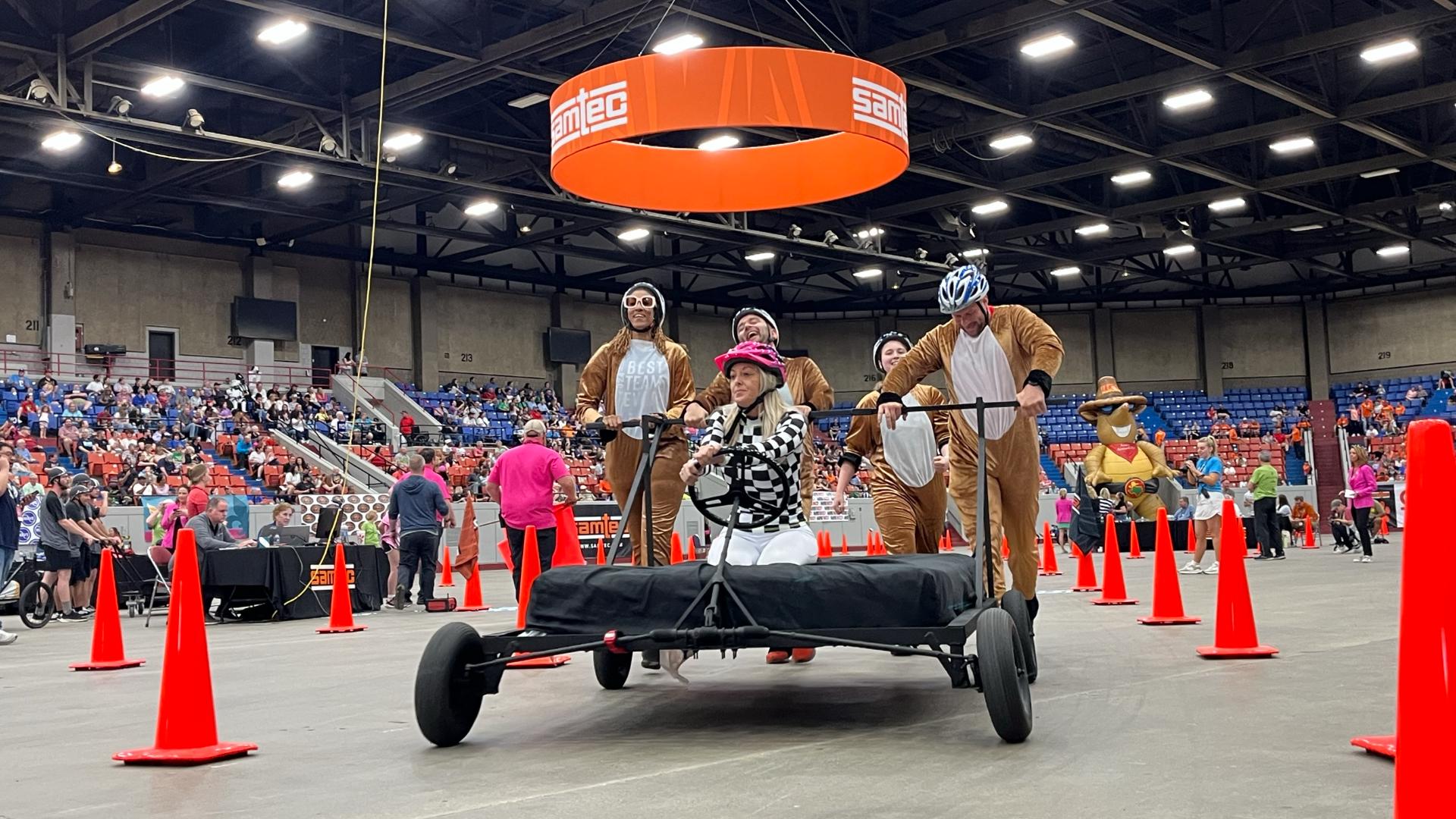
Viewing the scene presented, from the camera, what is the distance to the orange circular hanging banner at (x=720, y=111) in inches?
364

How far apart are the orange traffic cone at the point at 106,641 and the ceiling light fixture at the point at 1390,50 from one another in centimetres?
1924

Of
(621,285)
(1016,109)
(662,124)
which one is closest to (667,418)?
(662,124)

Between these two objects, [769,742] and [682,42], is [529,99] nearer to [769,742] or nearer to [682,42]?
[682,42]

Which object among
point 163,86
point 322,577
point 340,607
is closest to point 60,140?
point 163,86

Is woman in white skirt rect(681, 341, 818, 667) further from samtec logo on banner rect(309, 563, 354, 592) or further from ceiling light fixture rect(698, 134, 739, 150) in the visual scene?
ceiling light fixture rect(698, 134, 739, 150)

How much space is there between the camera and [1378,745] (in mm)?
4102

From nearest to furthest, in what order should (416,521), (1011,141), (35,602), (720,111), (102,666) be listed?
(102,666), (720,111), (35,602), (416,521), (1011,141)

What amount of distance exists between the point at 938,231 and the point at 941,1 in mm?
13845

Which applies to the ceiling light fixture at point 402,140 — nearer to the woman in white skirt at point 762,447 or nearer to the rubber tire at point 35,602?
the rubber tire at point 35,602

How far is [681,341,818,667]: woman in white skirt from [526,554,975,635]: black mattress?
0.47 meters

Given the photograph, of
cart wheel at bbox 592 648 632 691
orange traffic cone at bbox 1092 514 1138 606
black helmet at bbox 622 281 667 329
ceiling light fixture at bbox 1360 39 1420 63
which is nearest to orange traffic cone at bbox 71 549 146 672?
black helmet at bbox 622 281 667 329

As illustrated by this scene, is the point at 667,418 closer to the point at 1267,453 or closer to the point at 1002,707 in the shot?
the point at 1002,707

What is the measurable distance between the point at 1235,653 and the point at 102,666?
7.31 metres

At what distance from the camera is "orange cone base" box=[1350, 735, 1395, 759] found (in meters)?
4.06
